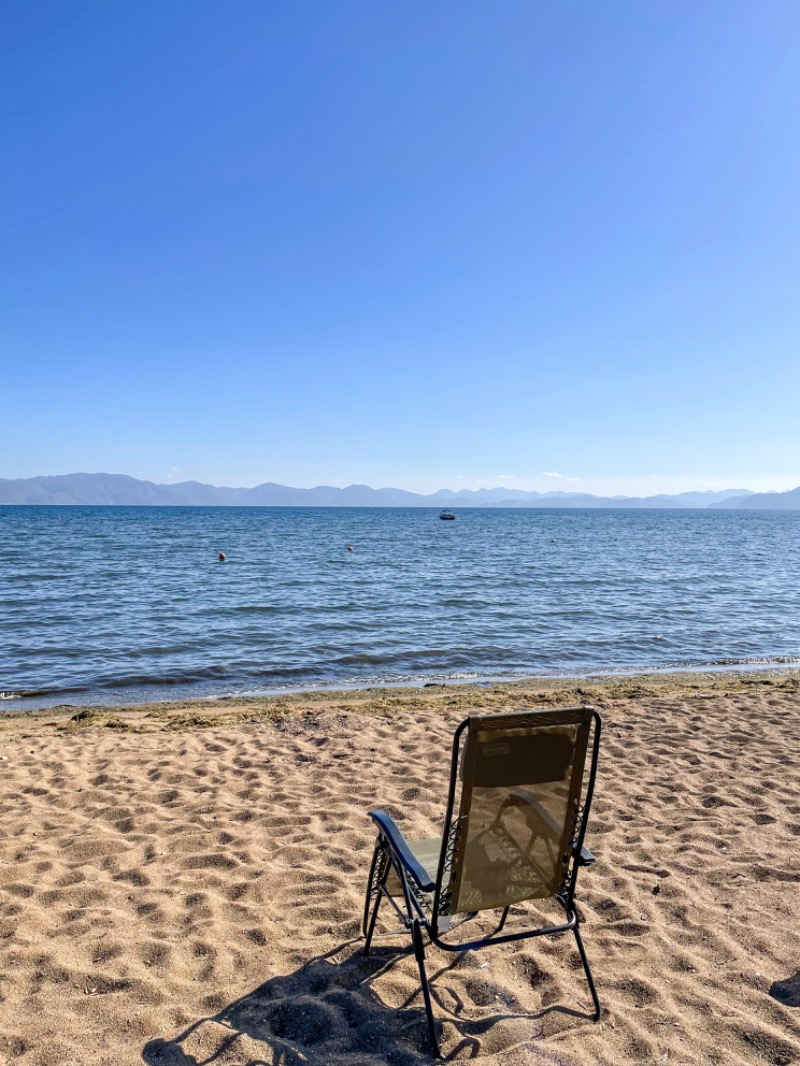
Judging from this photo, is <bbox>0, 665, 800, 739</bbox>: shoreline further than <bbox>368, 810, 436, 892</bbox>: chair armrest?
Yes

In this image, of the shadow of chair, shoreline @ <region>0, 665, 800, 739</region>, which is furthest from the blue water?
the shadow of chair

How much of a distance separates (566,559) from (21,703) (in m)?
33.3

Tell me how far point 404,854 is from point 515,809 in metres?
0.57

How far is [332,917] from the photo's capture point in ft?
13.2

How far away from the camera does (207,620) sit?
1758 centimetres

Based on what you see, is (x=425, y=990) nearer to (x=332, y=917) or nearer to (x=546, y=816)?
(x=546, y=816)

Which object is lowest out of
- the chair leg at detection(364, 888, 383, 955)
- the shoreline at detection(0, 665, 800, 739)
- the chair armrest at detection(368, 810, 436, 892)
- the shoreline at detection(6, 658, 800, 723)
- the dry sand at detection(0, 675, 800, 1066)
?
the shoreline at detection(6, 658, 800, 723)

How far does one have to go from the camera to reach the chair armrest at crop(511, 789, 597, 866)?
306cm

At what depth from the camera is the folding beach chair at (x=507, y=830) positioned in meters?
2.94

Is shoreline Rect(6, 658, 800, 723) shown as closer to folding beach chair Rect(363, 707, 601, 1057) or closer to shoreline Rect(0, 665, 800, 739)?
shoreline Rect(0, 665, 800, 739)

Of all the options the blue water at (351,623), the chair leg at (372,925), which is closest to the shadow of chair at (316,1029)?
the chair leg at (372,925)

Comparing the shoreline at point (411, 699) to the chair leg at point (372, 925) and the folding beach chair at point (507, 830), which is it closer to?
the chair leg at point (372, 925)

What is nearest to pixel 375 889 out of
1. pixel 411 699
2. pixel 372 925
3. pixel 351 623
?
pixel 372 925

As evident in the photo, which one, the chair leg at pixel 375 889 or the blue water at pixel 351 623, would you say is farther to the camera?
the blue water at pixel 351 623
